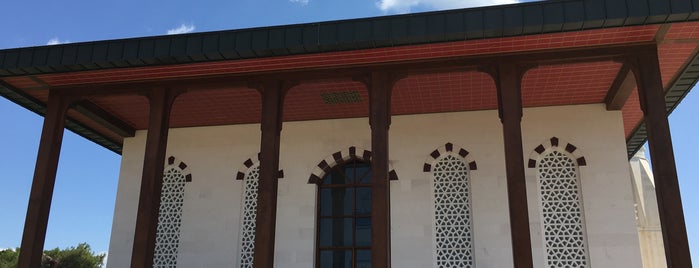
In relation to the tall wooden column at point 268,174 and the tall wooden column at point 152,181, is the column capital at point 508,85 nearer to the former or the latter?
the tall wooden column at point 268,174

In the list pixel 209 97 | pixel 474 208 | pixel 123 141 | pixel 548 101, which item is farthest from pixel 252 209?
pixel 548 101

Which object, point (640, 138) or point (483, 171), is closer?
point (483, 171)

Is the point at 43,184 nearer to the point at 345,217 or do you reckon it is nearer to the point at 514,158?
the point at 345,217

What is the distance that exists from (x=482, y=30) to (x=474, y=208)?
3940 mm

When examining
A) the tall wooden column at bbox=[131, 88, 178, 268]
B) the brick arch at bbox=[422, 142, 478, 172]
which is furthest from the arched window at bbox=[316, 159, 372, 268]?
the tall wooden column at bbox=[131, 88, 178, 268]

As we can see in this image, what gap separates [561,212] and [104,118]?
834 centimetres

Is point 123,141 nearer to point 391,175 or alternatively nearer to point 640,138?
point 391,175

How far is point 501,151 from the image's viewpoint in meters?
10.7

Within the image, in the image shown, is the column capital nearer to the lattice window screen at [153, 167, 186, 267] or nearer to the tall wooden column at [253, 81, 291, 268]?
the tall wooden column at [253, 81, 291, 268]

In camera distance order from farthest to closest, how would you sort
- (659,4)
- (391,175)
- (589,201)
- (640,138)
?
(640,138), (391,175), (589,201), (659,4)

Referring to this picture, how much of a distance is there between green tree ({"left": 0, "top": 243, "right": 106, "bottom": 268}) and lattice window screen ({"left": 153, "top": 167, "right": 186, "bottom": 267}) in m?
15.1

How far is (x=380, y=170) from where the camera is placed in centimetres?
795

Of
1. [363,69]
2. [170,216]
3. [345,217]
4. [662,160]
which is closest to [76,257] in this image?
[170,216]

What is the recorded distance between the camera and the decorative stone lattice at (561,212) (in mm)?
9945
